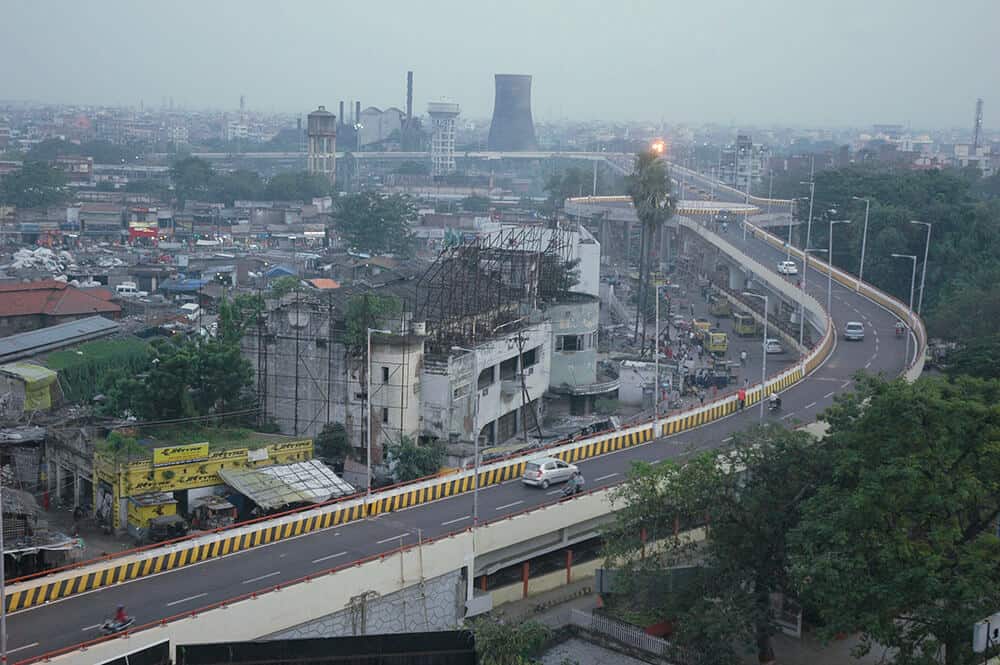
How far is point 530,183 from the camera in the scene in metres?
143

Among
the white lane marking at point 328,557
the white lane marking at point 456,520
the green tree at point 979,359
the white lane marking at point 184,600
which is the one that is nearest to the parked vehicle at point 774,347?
the green tree at point 979,359

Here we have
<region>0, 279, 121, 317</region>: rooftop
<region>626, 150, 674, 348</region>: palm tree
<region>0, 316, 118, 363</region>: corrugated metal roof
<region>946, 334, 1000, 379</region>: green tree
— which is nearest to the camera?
<region>946, 334, 1000, 379</region>: green tree

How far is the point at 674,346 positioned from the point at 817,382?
41.3ft

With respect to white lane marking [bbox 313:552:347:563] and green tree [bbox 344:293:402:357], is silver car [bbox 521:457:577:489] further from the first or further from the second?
green tree [bbox 344:293:402:357]

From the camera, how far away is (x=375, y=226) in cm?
6762

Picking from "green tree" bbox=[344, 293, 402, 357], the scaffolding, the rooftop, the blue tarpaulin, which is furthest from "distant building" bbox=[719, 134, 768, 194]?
"green tree" bbox=[344, 293, 402, 357]

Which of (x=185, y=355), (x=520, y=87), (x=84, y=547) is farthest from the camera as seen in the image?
(x=520, y=87)

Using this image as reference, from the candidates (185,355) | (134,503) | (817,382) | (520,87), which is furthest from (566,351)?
(520,87)

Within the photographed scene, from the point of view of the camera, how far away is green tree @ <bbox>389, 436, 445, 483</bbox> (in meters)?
24.7

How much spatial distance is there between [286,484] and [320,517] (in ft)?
9.95

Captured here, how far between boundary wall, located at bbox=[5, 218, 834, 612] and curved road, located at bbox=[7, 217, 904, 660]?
17 cm

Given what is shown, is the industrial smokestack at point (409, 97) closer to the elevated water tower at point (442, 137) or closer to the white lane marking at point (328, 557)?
the elevated water tower at point (442, 137)

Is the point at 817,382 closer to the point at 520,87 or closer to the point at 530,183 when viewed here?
the point at 530,183

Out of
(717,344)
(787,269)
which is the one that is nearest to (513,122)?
(787,269)
